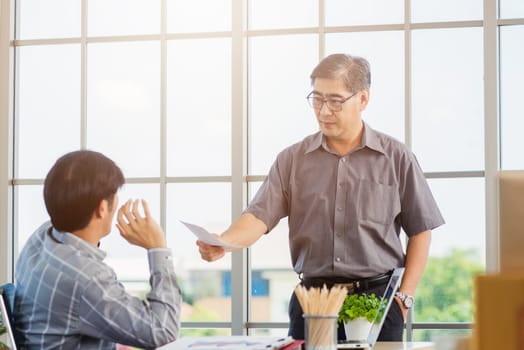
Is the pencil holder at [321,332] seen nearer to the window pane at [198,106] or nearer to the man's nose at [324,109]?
the man's nose at [324,109]

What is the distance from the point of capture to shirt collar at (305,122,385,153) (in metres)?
3.64

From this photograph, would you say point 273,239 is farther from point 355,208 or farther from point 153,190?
point 355,208

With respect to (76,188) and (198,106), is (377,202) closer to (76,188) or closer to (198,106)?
(198,106)

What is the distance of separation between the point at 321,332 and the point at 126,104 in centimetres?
254

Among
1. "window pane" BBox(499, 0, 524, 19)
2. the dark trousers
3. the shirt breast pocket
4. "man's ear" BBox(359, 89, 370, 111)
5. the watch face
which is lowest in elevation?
the dark trousers

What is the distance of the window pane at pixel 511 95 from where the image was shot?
14.2ft

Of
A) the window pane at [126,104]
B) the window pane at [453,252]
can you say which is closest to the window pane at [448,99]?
the window pane at [453,252]

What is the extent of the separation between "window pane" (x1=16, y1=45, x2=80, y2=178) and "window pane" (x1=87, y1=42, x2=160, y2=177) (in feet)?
0.30

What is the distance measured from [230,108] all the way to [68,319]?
2.43 metres

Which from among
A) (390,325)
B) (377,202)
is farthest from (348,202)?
(390,325)

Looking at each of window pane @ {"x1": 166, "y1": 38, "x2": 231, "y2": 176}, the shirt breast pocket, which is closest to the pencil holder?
the shirt breast pocket

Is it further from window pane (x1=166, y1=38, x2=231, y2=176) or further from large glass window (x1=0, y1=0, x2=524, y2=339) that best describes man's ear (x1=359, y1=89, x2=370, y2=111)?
window pane (x1=166, y1=38, x2=231, y2=176)

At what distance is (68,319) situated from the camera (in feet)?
7.72

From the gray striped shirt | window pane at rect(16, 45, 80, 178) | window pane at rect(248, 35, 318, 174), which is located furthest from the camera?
window pane at rect(16, 45, 80, 178)
